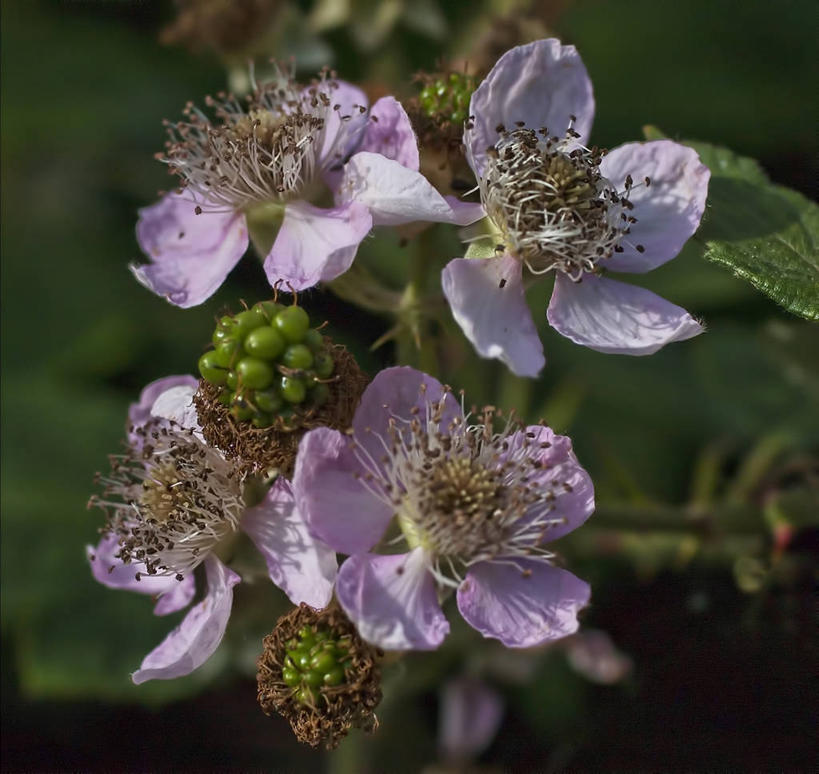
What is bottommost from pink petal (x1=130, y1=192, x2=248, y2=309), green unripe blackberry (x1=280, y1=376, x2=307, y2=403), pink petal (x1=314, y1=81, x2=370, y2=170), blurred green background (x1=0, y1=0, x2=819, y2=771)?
blurred green background (x1=0, y1=0, x2=819, y2=771)

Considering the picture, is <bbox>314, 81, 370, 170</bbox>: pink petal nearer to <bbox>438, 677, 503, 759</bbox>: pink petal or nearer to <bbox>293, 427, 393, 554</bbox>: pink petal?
<bbox>293, 427, 393, 554</bbox>: pink petal

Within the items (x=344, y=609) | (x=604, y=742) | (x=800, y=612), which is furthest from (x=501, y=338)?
(x=604, y=742)

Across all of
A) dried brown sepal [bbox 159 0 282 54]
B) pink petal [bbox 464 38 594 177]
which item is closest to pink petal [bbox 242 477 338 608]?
pink petal [bbox 464 38 594 177]

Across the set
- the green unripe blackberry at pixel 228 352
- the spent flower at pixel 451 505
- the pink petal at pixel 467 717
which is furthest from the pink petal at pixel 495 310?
the pink petal at pixel 467 717

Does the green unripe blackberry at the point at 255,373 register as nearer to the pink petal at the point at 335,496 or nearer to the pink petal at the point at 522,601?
the pink petal at the point at 335,496

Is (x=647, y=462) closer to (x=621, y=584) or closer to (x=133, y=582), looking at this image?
(x=621, y=584)

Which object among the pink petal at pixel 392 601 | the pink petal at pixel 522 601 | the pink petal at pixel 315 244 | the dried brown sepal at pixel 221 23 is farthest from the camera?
the dried brown sepal at pixel 221 23

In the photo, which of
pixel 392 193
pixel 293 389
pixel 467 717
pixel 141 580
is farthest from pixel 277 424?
pixel 467 717

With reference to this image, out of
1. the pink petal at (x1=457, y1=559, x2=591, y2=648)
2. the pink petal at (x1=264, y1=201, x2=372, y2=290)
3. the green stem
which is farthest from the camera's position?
the green stem
